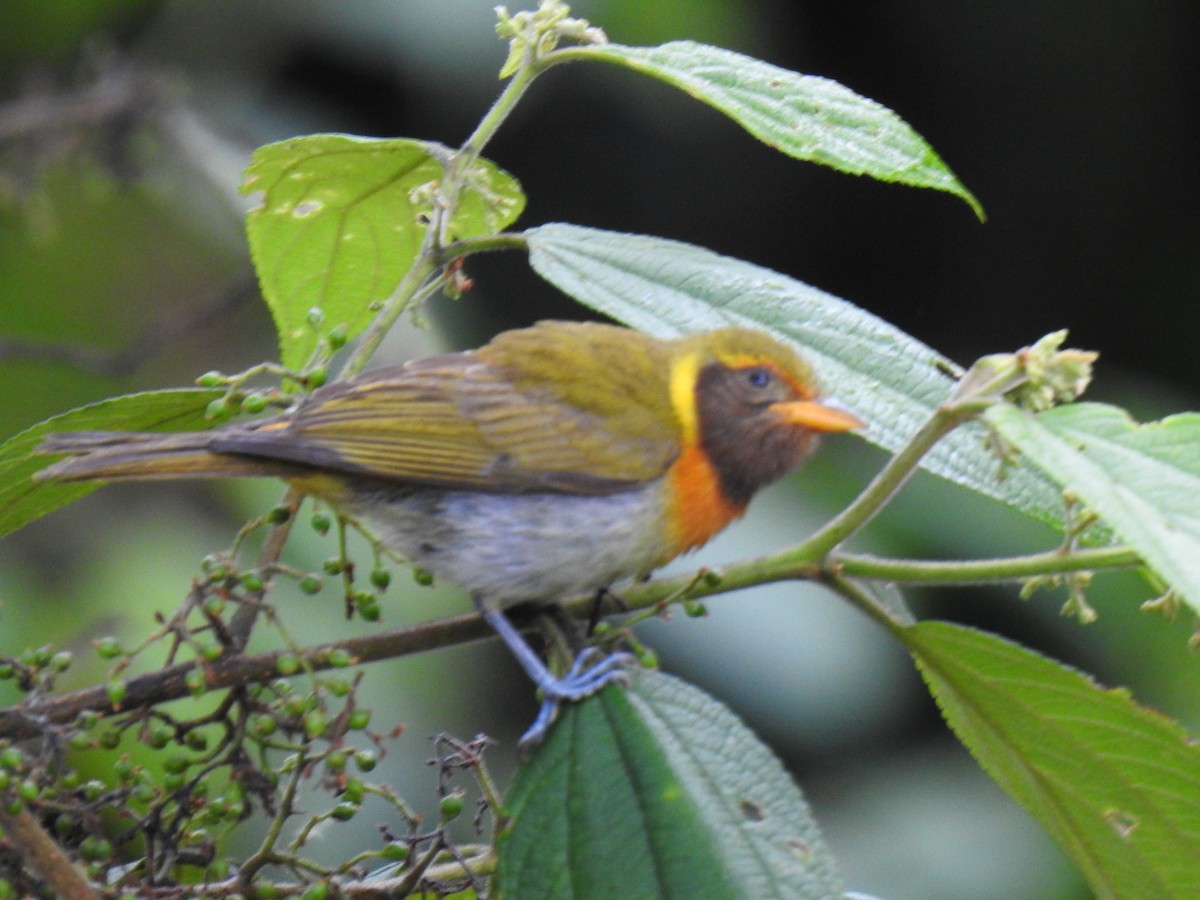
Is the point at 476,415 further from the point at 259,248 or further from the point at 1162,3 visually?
the point at 1162,3

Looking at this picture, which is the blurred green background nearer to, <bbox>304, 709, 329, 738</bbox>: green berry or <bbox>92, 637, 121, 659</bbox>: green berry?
<bbox>92, 637, 121, 659</bbox>: green berry

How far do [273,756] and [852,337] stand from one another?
236 centimetres

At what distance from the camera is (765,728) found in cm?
406

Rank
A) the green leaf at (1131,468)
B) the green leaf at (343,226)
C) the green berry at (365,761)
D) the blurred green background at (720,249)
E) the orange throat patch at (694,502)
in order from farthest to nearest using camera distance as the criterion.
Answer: the blurred green background at (720,249) < the orange throat patch at (694,502) < the green leaf at (343,226) < the green berry at (365,761) < the green leaf at (1131,468)

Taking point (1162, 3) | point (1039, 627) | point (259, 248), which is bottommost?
point (1039, 627)

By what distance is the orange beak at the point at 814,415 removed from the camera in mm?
2217

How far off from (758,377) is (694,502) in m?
0.23

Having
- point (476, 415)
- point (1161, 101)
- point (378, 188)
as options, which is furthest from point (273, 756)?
point (1161, 101)

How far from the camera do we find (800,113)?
1846 millimetres

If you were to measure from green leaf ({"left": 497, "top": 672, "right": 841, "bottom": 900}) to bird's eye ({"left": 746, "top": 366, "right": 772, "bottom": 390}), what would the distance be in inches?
32.1

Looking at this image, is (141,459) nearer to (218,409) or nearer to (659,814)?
(218,409)

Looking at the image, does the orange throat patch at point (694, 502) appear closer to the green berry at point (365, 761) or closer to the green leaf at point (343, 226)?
the green leaf at point (343, 226)

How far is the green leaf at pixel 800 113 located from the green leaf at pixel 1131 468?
0.43 metres

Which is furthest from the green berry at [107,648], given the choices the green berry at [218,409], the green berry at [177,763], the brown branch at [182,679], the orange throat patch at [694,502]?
the orange throat patch at [694,502]
